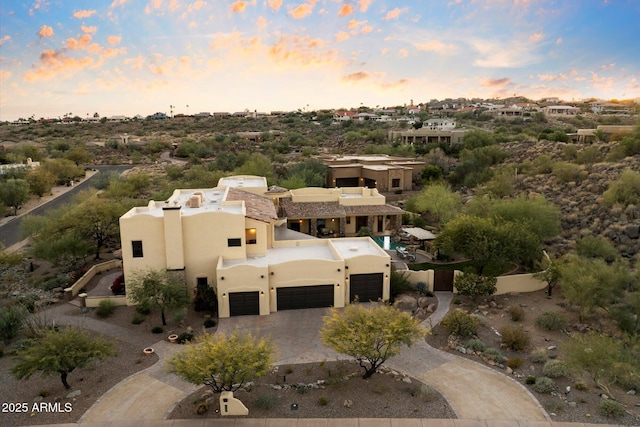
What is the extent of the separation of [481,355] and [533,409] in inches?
157

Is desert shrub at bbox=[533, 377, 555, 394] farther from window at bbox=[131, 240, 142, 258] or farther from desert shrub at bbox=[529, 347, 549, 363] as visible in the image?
window at bbox=[131, 240, 142, 258]

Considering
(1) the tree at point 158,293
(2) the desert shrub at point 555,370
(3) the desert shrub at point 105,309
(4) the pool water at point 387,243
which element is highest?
(1) the tree at point 158,293

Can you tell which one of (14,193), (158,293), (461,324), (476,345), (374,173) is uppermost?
(374,173)

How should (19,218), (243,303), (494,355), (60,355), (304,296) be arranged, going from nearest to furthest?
(60,355)
(494,355)
(243,303)
(304,296)
(19,218)

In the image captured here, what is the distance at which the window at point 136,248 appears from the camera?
2438 centimetres

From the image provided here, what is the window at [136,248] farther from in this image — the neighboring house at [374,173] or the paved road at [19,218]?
the neighboring house at [374,173]

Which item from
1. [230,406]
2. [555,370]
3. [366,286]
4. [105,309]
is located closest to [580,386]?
[555,370]

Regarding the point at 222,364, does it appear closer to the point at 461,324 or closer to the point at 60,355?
the point at 60,355

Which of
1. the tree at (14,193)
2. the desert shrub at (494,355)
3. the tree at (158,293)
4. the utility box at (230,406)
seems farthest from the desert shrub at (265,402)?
the tree at (14,193)

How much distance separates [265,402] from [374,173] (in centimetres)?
4066

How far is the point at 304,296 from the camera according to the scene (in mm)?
24281

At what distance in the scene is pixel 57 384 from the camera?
56.5 feet

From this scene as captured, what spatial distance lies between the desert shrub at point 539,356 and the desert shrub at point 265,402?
448 inches

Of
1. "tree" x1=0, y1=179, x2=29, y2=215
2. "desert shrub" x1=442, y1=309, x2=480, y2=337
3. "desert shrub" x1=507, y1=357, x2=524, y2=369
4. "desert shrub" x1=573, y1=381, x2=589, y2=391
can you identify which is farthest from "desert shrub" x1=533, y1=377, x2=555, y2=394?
"tree" x1=0, y1=179, x2=29, y2=215
